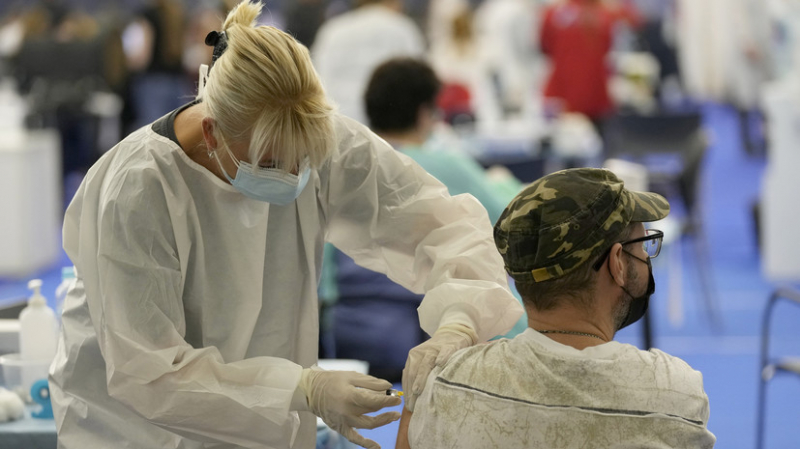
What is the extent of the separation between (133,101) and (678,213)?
4411 millimetres

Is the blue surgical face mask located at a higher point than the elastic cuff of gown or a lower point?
higher

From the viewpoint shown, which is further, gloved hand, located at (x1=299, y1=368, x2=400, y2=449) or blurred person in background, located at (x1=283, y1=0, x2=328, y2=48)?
blurred person in background, located at (x1=283, y1=0, x2=328, y2=48)

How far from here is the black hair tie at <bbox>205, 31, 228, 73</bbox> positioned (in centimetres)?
140

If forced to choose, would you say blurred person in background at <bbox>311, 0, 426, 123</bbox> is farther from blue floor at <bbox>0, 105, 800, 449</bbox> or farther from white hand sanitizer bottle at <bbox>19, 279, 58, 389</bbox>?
white hand sanitizer bottle at <bbox>19, 279, 58, 389</bbox>

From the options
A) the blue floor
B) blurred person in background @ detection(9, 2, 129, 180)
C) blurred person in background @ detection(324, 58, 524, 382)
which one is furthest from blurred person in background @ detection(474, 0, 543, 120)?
blurred person in background @ detection(324, 58, 524, 382)

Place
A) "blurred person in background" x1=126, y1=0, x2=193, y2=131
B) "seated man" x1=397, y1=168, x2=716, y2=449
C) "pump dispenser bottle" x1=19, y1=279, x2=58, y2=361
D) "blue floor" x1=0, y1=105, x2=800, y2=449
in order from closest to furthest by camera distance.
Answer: "seated man" x1=397, y1=168, x2=716, y2=449
"pump dispenser bottle" x1=19, y1=279, x2=58, y2=361
"blue floor" x1=0, y1=105, x2=800, y2=449
"blurred person in background" x1=126, y1=0, x2=193, y2=131

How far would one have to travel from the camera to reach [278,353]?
5.22 feet

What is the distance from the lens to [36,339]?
194 centimetres

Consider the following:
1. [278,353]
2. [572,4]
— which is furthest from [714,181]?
[278,353]

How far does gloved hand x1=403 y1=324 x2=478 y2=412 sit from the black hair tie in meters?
0.52

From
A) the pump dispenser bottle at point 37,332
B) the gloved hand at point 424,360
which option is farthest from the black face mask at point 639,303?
the pump dispenser bottle at point 37,332

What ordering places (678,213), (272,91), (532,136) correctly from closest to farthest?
1. (272,91)
2. (532,136)
3. (678,213)

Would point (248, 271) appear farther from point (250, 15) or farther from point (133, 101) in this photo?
point (133, 101)

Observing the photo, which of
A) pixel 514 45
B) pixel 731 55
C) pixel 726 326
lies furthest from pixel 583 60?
pixel 731 55
